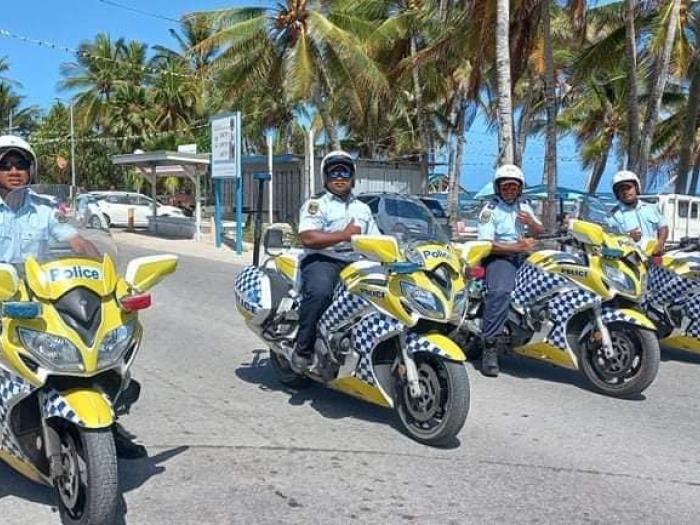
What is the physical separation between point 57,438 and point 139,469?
0.89 metres

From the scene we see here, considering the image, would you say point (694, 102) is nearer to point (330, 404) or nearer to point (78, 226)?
point (330, 404)

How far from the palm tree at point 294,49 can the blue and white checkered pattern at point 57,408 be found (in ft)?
66.4

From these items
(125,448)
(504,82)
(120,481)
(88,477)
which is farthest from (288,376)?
(504,82)

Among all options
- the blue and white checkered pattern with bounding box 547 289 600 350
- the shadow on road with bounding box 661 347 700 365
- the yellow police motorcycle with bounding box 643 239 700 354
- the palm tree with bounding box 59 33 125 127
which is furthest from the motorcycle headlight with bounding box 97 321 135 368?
the palm tree with bounding box 59 33 125 127

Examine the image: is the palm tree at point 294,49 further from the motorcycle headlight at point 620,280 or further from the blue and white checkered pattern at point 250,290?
the motorcycle headlight at point 620,280

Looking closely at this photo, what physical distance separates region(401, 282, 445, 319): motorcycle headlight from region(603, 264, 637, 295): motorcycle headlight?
1.88m

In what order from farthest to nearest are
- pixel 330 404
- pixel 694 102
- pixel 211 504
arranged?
pixel 694 102 < pixel 330 404 < pixel 211 504

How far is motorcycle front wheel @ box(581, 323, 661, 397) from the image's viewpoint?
5.77 m

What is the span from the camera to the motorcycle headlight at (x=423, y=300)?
4.75m

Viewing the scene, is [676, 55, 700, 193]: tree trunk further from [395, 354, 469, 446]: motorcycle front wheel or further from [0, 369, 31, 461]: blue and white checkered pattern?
[0, 369, 31, 461]: blue and white checkered pattern

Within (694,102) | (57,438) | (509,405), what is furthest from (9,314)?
(694,102)

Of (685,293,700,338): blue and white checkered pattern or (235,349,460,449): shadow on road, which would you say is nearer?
(235,349,460,449): shadow on road

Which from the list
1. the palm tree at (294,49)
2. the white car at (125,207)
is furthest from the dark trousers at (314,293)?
the white car at (125,207)

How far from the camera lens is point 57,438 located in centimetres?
356
